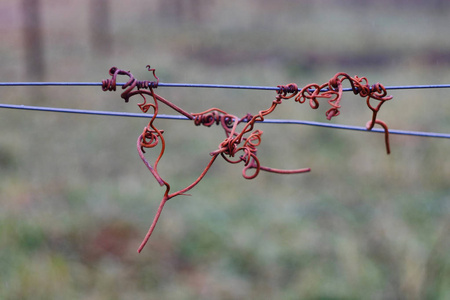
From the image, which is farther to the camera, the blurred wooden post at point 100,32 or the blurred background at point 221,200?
the blurred wooden post at point 100,32

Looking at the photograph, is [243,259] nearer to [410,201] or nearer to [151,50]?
[410,201]

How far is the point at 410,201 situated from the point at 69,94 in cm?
484

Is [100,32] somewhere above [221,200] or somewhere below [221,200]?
above

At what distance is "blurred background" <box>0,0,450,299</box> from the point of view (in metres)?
3.18

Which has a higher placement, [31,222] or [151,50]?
[151,50]

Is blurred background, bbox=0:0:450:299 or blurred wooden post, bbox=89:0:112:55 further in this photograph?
blurred wooden post, bbox=89:0:112:55

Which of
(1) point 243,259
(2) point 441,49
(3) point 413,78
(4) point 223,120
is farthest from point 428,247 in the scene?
(2) point 441,49

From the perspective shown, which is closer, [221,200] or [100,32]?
[221,200]

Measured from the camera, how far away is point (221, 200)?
14.0 ft

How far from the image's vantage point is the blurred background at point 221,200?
10.4 ft

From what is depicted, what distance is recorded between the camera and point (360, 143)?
17.4 ft

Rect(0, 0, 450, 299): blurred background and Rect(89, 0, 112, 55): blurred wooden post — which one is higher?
Rect(89, 0, 112, 55): blurred wooden post

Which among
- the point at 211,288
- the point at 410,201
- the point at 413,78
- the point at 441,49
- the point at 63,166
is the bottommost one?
the point at 211,288

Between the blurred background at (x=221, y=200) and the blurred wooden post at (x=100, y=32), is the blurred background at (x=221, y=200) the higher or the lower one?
the lower one
